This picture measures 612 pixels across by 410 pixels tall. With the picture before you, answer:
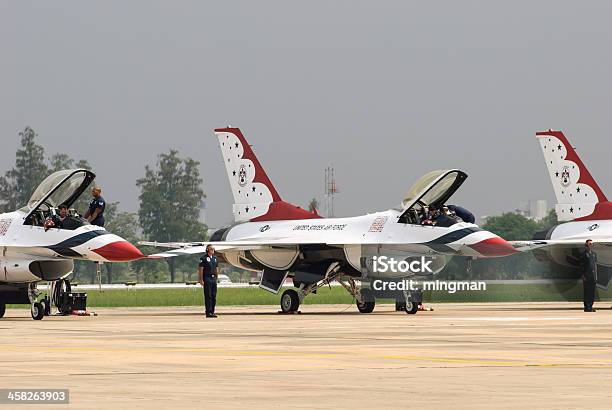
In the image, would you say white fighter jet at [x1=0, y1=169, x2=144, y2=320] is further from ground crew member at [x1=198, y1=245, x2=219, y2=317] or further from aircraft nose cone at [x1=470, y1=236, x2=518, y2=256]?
aircraft nose cone at [x1=470, y1=236, x2=518, y2=256]

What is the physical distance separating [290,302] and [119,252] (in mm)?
5879

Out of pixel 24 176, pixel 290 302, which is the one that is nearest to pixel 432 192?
pixel 290 302

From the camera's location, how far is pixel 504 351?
17.1m

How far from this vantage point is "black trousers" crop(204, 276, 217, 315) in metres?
31.9

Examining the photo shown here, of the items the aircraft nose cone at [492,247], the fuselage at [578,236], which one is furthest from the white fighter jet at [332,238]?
the fuselage at [578,236]

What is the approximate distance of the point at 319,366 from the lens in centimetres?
1474

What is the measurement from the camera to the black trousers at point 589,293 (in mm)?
34531

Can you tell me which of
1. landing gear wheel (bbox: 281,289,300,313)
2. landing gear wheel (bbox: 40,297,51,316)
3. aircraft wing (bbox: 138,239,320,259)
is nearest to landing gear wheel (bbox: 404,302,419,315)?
landing gear wheel (bbox: 281,289,300,313)

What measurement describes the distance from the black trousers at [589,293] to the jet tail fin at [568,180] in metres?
6.40

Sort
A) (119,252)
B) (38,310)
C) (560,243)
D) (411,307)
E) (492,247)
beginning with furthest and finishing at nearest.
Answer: (560,243) < (411,307) < (492,247) < (38,310) < (119,252)

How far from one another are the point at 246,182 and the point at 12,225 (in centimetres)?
854

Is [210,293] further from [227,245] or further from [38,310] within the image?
[227,245]

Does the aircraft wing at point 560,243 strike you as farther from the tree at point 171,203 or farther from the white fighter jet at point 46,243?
the tree at point 171,203

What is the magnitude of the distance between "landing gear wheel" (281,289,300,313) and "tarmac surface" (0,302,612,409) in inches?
409
